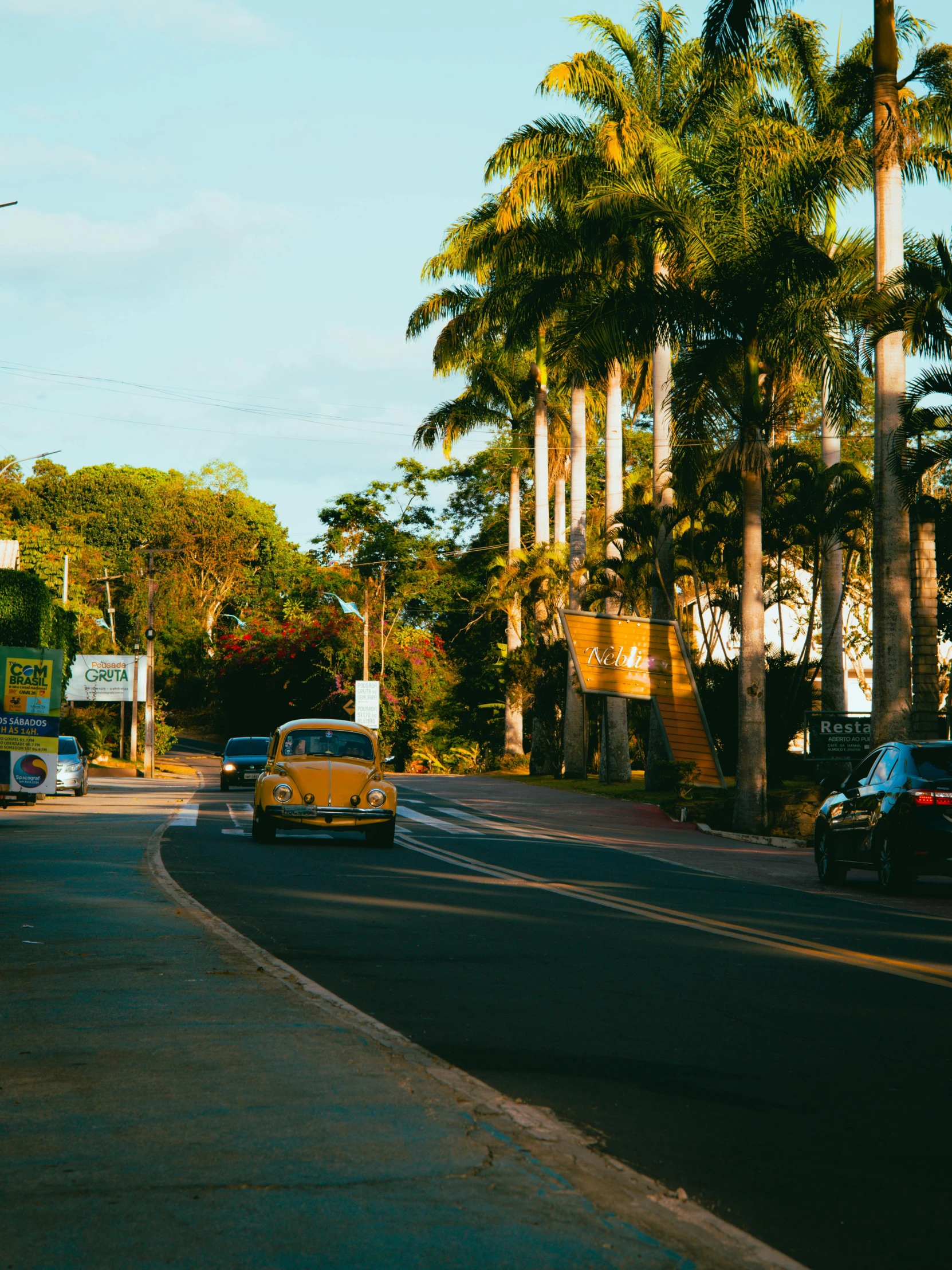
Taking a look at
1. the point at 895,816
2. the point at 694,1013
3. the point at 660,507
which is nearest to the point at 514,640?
the point at 660,507

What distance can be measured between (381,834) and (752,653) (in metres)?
10.2

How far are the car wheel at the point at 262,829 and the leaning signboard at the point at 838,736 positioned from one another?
11.9 m

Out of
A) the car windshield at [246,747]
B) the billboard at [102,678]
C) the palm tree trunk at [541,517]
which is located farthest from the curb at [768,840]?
the billboard at [102,678]

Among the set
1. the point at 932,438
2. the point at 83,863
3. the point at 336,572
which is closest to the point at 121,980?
the point at 83,863

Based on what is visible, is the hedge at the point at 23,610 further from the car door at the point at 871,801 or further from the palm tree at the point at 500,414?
the car door at the point at 871,801

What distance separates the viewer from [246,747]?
42.2 meters

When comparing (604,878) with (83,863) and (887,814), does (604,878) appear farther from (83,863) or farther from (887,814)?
(83,863)

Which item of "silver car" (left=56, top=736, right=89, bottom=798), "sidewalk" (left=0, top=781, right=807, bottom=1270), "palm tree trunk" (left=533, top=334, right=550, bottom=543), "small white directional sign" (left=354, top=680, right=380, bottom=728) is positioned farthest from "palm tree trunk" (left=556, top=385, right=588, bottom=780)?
"sidewalk" (left=0, top=781, right=807, bottom=1270)

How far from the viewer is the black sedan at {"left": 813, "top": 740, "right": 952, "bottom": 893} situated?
595 inches

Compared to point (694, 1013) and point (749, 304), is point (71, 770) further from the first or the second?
point (694, 1013)

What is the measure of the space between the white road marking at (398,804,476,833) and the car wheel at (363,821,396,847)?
162 inches

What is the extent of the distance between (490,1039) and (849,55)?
29898 millimetres

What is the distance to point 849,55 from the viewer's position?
31.7m

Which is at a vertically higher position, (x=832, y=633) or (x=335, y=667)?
(x=335, y=667)
